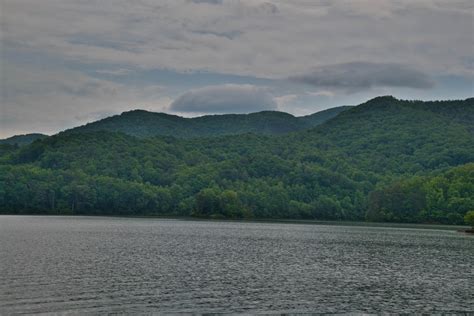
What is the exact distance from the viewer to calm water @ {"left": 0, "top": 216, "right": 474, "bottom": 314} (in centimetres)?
4691

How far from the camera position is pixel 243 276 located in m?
64.2

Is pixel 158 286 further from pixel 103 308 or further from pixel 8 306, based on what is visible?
pixel 8 306

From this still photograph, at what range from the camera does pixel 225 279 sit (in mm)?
61031

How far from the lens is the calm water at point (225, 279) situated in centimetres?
4691

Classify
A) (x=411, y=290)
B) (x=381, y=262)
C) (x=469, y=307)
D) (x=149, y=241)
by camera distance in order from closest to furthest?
(x=469, y=307), (x=411, y=290), (x=381, y=262), (x=149, y=241)

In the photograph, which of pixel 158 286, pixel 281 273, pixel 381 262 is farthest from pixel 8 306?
pixel 381 262

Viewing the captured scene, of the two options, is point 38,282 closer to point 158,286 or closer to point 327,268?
point 158,286

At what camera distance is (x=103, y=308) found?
43719 millimetres

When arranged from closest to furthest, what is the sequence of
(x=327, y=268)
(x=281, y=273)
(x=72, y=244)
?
(x=281, y=273) → (x=327, y=268) → (x=72, y=244)

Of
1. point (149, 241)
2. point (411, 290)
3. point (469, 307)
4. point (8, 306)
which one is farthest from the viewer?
point (149, 241)

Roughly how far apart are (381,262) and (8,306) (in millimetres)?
56744

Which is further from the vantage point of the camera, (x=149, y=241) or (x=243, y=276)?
(x=149, y=241)

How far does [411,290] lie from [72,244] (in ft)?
201

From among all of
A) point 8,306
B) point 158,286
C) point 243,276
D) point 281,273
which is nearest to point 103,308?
point 8,306
